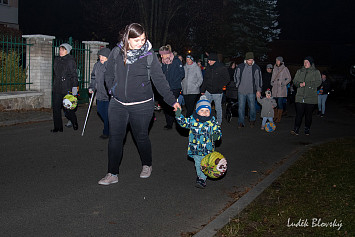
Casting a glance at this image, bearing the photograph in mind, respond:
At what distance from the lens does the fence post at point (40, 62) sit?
13.9 m

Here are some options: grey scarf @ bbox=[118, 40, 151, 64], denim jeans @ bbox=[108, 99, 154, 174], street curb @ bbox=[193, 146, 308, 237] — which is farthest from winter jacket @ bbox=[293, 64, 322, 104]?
grey scarf @ bbox=[118, 40, 151, 64]

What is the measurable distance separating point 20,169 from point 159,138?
3.82 meters

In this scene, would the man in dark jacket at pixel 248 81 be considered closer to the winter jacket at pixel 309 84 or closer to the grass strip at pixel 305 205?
the winter jacket at pixel 309 84

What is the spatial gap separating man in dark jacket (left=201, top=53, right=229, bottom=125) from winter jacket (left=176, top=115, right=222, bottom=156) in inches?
214

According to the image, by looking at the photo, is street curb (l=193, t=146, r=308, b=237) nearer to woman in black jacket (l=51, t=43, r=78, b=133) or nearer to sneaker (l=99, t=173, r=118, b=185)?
sneaker (l=99, t=173, r=118, b=185)

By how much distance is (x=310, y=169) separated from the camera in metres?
7.25

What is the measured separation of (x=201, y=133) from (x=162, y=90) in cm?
79

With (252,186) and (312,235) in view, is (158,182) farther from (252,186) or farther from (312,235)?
(312,235)

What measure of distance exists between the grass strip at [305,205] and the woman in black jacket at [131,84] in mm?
1803

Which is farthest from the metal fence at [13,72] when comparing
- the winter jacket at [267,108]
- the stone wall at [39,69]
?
the winter jacket at [267,108]

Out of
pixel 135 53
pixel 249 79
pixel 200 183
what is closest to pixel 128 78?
pixel 135 53

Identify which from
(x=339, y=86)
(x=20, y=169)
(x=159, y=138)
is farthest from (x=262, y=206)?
(x=339, y=86)

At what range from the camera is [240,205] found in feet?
17.4

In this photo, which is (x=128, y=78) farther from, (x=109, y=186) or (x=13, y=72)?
(x=13, y=72)
